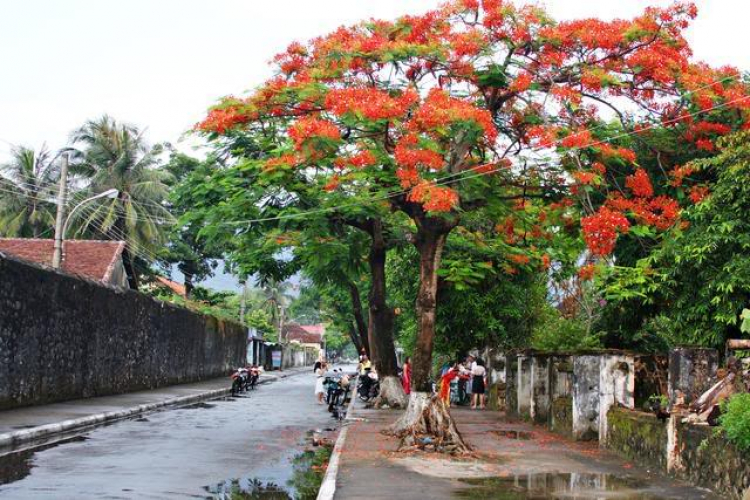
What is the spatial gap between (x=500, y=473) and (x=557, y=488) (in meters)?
1.36

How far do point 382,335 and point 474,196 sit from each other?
8.74 meters

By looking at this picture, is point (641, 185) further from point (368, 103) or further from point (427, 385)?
point (427, 385)

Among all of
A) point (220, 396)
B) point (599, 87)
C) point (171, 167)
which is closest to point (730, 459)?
point (599, 87)

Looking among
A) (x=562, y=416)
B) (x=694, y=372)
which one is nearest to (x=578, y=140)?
(x=694, y=372)

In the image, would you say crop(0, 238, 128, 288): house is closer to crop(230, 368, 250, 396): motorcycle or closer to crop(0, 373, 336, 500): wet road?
crop(230, 368, 250, 396): motorcycle

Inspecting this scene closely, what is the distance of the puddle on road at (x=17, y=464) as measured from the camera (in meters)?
10.4

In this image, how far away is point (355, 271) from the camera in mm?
24172

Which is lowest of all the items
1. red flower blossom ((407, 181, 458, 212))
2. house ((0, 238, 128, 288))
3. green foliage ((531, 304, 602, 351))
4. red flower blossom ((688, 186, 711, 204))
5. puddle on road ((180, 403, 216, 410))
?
puddle on road ((180, 403, 216, 410))

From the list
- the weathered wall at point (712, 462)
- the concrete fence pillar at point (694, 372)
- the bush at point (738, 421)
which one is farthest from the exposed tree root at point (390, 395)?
the bush at point (738, 421)

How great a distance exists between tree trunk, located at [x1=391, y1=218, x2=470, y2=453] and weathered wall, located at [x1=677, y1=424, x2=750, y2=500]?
3394 millimetres

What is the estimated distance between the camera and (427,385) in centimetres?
1566

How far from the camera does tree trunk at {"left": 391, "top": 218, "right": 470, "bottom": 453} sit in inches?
542

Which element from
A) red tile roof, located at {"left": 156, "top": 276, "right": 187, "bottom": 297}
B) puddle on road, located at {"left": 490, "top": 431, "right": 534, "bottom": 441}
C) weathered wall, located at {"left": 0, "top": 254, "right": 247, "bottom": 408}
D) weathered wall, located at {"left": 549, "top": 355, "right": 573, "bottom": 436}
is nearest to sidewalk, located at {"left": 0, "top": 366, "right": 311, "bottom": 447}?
weathered wall, located at {"left": 0, "top": 254, "right": 247, "bottom": 408}

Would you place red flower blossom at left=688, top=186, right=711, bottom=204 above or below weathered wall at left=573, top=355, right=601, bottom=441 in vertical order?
above
